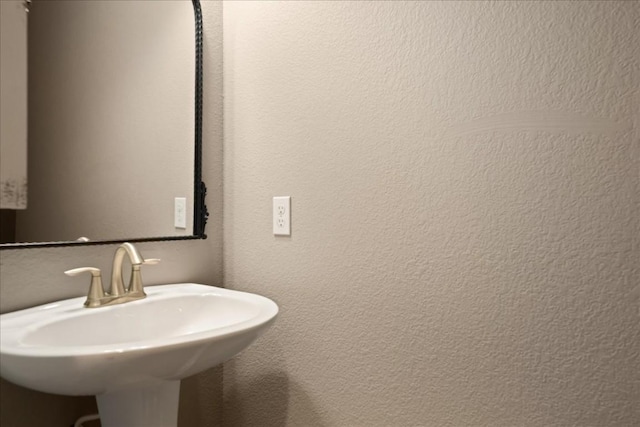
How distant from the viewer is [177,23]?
1.16m

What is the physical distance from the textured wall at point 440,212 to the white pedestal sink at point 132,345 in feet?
0.83

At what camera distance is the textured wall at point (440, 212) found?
69 cm

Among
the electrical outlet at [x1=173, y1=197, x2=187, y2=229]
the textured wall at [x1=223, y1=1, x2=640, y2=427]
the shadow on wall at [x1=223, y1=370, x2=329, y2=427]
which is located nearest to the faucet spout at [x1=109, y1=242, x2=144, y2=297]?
the electrical outlet at [x1=173, y1=197, x2=187, y2=229]

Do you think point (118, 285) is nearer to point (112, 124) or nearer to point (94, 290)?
point (94, 290)

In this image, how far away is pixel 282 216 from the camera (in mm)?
1082

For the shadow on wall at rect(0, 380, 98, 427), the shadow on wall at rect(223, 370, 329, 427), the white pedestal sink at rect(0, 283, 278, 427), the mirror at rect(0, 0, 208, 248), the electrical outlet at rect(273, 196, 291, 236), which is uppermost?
the mirror at rect(0, 0, 208, 248)

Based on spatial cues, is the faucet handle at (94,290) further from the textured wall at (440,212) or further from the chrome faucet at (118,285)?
the textured wall at (440,212)

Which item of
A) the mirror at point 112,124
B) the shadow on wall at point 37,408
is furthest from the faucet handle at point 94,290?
the shadow on wall at point 37,408

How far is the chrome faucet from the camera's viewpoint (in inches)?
32.3

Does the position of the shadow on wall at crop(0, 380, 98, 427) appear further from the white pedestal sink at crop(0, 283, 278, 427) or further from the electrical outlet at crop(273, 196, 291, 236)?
the electrical outlet at crop(273, 196, 291, 236)

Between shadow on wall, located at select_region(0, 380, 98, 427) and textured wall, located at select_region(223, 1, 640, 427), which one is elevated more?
textured wall, located at select_region(223, 1, 640, 427)

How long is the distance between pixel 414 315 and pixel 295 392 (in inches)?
17.7

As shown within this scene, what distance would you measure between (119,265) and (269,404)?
613 millimetres

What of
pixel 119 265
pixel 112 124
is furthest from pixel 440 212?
pixel 112 124
